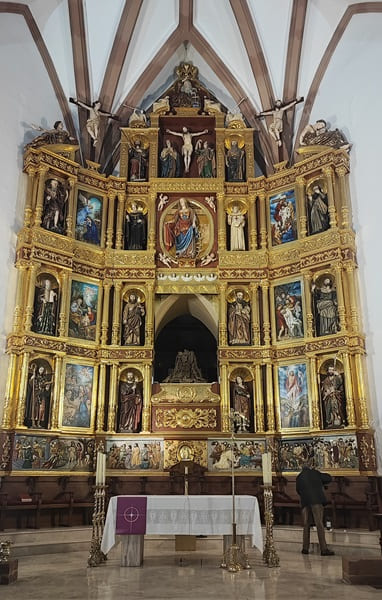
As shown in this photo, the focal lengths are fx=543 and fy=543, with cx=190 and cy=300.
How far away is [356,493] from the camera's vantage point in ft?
41.3

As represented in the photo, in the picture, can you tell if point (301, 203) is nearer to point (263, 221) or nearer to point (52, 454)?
point (263, 221)

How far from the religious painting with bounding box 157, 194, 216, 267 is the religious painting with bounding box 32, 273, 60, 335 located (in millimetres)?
3408

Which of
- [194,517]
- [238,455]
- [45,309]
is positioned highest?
[45,309]

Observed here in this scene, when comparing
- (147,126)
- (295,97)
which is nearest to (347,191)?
(295,97)

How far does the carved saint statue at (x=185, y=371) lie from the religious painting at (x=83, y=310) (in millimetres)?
2453

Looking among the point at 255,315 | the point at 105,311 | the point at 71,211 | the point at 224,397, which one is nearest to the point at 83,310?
the point at 105,311

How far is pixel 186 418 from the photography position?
14516mm

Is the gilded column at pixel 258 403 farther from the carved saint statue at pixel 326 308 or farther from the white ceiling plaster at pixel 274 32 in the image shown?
the white ceiling plaster at pixel 274 32

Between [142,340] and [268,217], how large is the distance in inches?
211

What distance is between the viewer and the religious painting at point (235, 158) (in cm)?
1733

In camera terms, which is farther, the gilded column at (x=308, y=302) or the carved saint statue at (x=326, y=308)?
the gilded column at (x=308, y=302)

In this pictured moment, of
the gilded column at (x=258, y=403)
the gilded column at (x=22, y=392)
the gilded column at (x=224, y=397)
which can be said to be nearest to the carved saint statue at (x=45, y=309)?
the gilded column at (x=22, y=392)

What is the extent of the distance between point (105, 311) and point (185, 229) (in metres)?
3.51

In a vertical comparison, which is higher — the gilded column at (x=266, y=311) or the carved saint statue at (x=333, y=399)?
the gilded column at (x=266, y=311)
